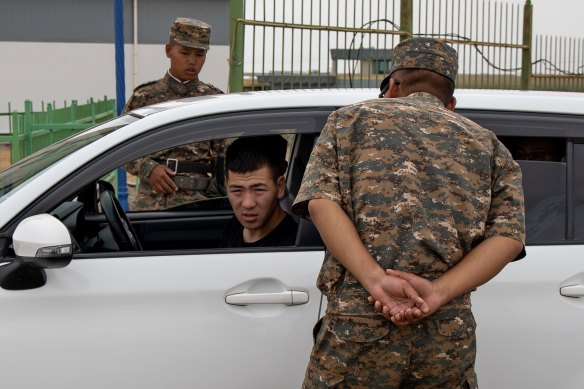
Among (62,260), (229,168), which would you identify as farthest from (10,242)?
(229,168)

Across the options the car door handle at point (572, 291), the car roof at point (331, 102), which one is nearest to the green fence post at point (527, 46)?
the car roof at point (331, 102)

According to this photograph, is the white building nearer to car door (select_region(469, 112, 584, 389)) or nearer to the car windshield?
the car windshield

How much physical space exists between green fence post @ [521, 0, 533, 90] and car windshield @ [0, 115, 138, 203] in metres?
7.81

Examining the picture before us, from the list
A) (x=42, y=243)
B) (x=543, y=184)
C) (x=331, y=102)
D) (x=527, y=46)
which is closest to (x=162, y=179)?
(x=331, y=102)

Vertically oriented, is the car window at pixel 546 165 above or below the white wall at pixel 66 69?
above

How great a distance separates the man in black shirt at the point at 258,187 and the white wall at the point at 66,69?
30.4 meters

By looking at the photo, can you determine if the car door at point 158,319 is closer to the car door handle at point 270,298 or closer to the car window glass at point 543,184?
the car door handle at point 270,298

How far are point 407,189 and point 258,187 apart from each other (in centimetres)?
110

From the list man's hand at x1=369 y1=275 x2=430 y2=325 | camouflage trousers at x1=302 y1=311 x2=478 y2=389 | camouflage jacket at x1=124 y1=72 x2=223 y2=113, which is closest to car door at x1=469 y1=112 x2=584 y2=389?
camouflage trousers at x1=302 y1=311 x2=478 y2=389

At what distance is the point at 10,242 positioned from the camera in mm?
3320

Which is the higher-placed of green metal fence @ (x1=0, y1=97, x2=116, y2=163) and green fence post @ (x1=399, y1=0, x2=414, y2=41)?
green fence post @ (x1=399, y1=0, x2=414, y2=41)

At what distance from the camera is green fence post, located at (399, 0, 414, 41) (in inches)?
371

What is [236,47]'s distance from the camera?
327 inches

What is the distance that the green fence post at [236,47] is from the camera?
26.8 feet
